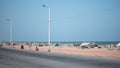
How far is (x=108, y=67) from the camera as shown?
15.1 m

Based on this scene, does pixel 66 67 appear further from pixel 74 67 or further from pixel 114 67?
pixel 114 67

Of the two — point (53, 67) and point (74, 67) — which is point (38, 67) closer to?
point (53, 67)

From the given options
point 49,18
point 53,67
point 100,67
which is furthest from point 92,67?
point 49,18

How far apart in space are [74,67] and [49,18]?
2843 centimetres

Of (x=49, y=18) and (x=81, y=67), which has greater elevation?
(x=49, y=18)

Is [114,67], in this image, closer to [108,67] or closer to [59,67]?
[108,67]

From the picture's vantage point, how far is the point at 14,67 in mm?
14695

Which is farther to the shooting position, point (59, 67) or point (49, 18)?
point (49, 18)

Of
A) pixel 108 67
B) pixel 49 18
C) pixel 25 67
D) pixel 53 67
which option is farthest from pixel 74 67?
pixel 49 18

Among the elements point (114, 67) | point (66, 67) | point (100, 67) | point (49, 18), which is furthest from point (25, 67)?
point (49, 18)

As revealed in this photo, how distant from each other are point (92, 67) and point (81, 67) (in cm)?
77

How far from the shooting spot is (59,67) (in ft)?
→ 49.1

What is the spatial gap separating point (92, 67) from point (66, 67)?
5.99 feet

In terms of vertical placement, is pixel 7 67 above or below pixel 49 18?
below
